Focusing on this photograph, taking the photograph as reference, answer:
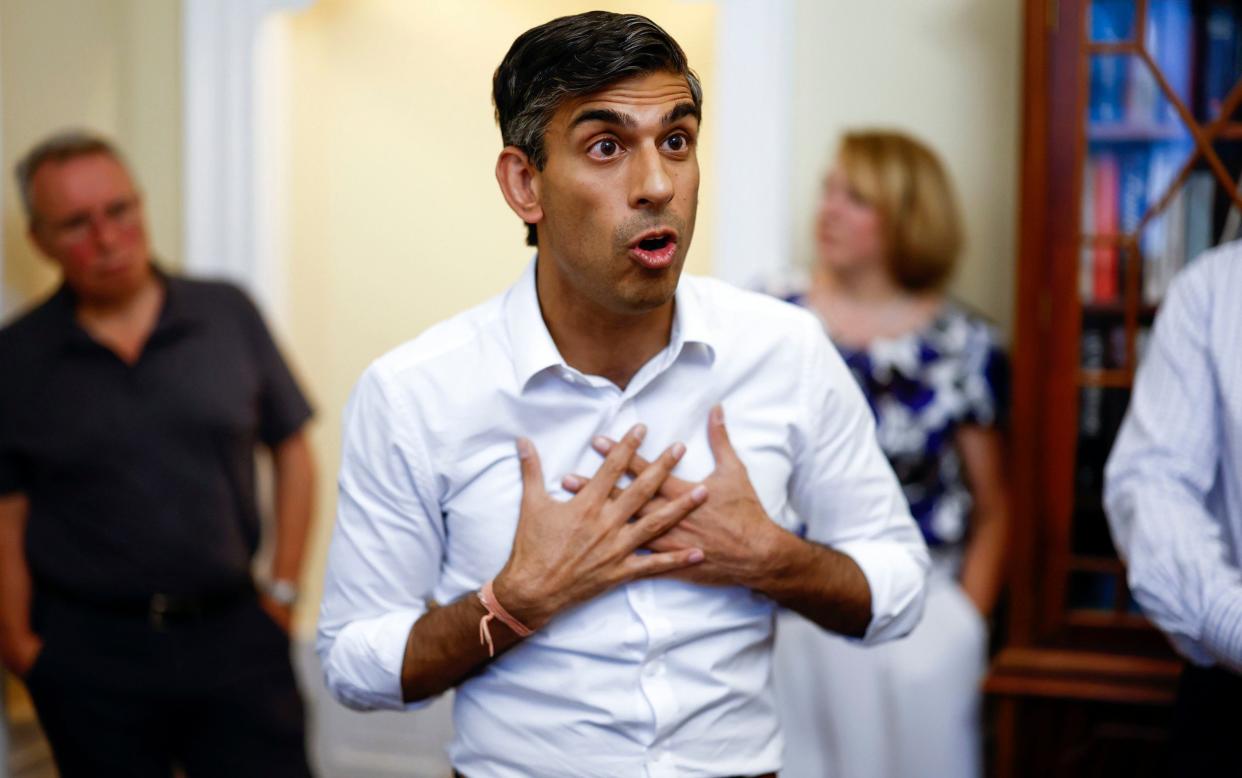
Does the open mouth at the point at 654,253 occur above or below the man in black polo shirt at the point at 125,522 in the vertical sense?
above

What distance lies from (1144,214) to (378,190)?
1.59 meters

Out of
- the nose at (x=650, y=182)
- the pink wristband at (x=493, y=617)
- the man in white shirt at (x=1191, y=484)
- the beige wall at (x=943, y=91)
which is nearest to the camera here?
the nose at (x=650, y=182)

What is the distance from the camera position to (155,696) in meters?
2.26

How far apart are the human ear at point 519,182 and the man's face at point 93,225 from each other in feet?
4.63

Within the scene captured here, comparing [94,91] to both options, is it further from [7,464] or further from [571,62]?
[571,62]

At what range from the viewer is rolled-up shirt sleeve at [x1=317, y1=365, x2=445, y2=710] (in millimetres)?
1266

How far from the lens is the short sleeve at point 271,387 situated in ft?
8.22

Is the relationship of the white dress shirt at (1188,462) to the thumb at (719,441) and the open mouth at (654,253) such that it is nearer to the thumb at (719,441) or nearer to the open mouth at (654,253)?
the thumb at (719,441)

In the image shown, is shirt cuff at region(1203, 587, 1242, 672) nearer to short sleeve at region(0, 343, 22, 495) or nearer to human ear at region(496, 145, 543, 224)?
human ear at region(496, 145, 543, 224)

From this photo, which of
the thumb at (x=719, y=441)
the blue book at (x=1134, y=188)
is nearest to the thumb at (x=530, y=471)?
the thumb at (x=719, y=441)

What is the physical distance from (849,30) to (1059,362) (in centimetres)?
93

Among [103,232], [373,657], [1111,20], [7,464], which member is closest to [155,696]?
[7,464]

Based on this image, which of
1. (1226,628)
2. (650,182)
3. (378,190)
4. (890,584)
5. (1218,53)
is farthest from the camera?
(378,190)

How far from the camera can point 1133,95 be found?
6.97ft
